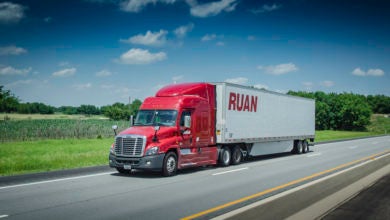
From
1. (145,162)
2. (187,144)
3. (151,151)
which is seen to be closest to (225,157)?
(187,144)

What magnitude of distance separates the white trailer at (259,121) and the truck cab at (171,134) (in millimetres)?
648

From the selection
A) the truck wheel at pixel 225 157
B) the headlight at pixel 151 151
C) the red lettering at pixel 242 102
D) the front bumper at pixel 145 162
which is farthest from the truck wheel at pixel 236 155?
the headlight at pixel 151 151

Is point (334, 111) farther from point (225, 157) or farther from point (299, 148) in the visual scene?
point (225, 157)

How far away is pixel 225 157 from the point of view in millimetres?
16391

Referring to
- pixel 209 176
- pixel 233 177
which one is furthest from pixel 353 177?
pixel 209 176

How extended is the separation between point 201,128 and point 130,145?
3403 mm

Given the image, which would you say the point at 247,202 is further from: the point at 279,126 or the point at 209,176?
the point at 279,126

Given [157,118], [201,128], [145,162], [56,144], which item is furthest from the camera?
[56,144]

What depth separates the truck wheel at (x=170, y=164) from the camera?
12571 mm

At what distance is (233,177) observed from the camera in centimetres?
1268

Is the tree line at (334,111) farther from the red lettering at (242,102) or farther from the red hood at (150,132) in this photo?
the red hood at (150,132)

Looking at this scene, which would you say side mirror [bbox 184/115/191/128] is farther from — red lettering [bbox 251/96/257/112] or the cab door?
red lettering [bbox 251/96/257/112]

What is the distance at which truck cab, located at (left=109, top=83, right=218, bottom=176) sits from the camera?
12328mm

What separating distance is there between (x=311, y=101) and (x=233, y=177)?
14882 millimetres
